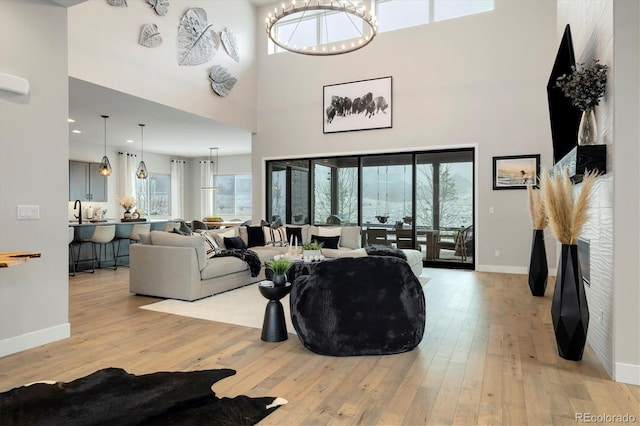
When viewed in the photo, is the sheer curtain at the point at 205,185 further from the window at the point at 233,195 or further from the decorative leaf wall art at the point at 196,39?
the decorative leaf wall art at the point at 196,39

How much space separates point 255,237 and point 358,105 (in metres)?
3.43

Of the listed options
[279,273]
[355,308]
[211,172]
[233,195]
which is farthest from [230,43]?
[355,308]

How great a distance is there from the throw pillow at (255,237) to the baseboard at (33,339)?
3.91m

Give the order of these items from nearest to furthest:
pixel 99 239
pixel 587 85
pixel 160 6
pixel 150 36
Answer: pixel 587 85
pixel 150 36
pixel 160 6
pixel 99 239

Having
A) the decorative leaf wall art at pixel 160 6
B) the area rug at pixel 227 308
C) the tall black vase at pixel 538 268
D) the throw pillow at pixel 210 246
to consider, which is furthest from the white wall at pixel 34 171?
the tall black vase at pixel 538 268

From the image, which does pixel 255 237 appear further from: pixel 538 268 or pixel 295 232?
pixel 538 268

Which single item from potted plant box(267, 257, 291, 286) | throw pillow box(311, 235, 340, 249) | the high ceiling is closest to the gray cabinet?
the high ceiling

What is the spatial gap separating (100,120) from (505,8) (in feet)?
25.4

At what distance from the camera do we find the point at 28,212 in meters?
3.27

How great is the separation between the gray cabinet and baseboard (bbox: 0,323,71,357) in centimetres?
740

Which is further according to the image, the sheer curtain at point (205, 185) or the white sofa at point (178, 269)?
the sheer curtain at point (205, 185)

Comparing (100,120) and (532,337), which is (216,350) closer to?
(532,337)

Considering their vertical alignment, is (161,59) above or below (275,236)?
above

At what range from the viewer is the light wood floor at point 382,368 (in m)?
2.24
